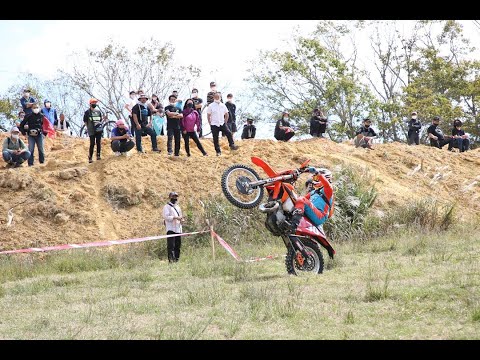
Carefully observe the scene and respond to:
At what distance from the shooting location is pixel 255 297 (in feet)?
36.4

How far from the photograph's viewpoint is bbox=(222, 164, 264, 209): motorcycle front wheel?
15.0 m

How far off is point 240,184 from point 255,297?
13.8ft

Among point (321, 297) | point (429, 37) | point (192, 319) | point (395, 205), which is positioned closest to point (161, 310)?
point (192, 319)

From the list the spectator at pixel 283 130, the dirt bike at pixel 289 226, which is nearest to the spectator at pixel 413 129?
the spectator at pixel 283 130

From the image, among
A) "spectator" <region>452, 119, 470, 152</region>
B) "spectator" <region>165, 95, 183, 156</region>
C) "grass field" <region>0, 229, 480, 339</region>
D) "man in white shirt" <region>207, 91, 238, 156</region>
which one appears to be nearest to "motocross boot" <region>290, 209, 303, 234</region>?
"grass field" <region>0, 229, 480, 339</region>

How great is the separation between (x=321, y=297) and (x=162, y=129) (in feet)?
46.6

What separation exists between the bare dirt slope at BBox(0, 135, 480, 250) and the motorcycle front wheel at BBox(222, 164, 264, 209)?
5.60 meters

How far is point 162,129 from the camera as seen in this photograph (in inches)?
957

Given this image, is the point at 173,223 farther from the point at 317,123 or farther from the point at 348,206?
the point at 317,123

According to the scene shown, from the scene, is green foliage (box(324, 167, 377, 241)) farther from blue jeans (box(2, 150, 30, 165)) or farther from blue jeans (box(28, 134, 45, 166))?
blue jeans (box(2, 150, 30, 165))

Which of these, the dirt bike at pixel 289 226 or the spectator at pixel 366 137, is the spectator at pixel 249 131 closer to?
the spectator at pixel 366 137

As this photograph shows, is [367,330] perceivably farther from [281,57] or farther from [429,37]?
[429,37]

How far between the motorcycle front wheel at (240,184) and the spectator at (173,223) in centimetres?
150

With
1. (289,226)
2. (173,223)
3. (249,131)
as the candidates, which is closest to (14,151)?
(173,223)
